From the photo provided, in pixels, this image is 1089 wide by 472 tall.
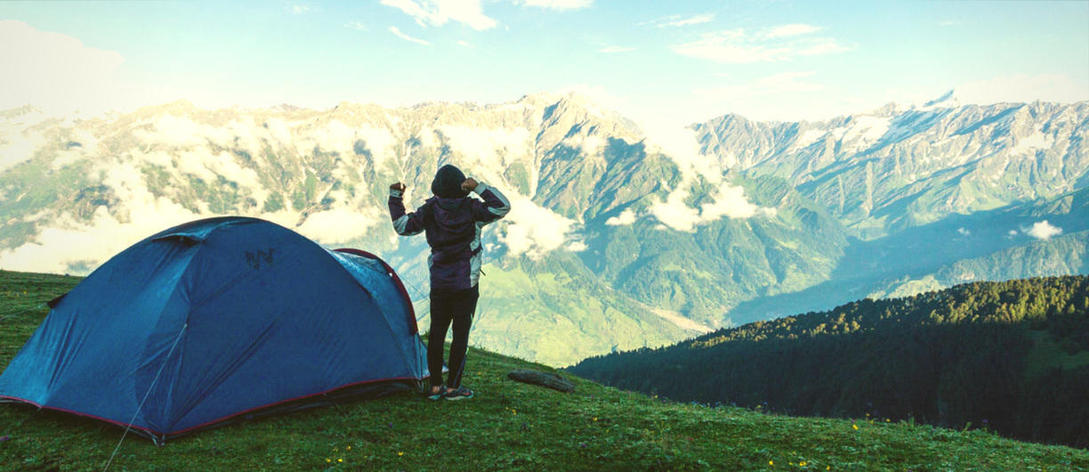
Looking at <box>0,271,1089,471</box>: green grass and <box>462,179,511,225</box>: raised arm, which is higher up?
<box>462,179,511,225</box>: raised arm

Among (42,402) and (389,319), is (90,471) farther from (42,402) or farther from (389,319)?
(389,319)

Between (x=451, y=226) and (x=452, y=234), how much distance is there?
0.62 ft

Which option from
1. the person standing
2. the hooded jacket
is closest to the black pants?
the person standing

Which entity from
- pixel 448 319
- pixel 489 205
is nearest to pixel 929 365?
pixel 489 205

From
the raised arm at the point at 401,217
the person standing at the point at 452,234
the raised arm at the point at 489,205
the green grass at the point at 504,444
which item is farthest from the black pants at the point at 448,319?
the raised arm at the point at 489,205

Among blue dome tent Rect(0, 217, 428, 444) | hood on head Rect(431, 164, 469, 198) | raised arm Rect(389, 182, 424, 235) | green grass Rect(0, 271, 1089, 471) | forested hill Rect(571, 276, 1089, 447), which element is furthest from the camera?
forested hill Rect(571, 276, 1089, 447)

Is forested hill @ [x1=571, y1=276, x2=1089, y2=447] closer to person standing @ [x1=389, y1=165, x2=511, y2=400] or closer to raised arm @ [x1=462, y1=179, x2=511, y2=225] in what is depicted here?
raised arm @ [x1=462, y1=179, x2=511, y2=225]

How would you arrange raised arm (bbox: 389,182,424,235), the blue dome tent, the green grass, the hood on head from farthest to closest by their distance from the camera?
raised arm (bbox: 389,182,424,235)
the hood on head
the blue dome tent
the green grass

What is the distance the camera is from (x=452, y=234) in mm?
11648

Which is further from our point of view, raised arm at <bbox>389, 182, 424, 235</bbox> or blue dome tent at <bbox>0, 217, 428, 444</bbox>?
raised arm at <bbox>389, 182, 424, 235</bbox>

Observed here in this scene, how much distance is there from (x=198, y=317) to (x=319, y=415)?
3.37 m

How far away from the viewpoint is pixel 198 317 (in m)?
11.0

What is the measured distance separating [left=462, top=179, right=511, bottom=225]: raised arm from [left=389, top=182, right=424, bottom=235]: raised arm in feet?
4.36

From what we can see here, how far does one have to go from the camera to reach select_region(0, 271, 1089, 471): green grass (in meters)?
8.38
